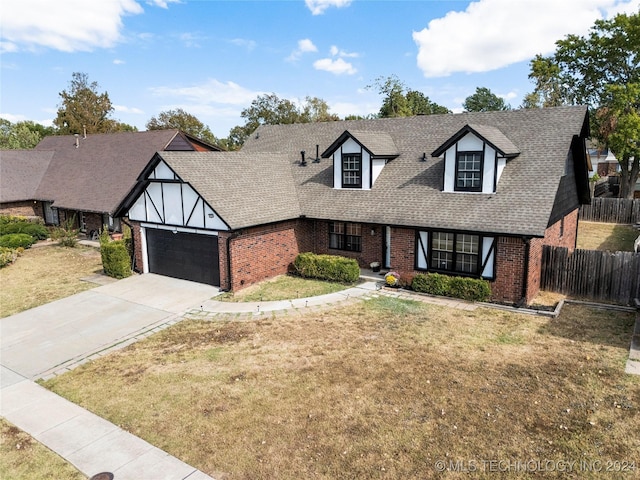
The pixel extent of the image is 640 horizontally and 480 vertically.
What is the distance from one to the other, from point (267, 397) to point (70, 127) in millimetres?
63217

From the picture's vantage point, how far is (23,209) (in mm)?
32719

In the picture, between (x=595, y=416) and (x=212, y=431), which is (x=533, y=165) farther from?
(x=212, y=431)

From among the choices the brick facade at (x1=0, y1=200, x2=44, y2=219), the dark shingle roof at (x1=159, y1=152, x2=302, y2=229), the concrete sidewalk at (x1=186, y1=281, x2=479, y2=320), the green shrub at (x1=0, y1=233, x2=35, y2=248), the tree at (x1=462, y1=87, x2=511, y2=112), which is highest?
the tree at (x1=462, y1=87, x2=511, y2=112)

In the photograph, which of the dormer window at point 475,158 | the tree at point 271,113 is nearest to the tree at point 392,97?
the tree at point 271,113

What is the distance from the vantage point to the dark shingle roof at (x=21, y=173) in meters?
32.1

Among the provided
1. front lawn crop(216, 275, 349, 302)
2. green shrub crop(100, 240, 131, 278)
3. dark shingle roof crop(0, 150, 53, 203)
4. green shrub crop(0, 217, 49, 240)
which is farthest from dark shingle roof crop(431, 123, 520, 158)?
dark shingle roof crop(0, 150, 53, 203)

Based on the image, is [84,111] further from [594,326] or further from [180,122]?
[594,326]

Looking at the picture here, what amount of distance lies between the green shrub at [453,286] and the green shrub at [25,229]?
81.0 feet

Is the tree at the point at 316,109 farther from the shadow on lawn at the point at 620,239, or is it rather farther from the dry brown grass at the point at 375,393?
the dry brown grass at the point at 375,393

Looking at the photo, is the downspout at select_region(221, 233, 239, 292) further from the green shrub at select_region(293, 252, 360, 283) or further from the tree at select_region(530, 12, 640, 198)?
the tree at select_region(530, 12, 640, 198)

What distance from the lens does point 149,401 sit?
9594 millimetres

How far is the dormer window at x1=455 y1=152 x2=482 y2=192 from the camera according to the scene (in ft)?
53.6

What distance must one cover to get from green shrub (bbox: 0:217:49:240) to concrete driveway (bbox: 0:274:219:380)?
13184 millimetres

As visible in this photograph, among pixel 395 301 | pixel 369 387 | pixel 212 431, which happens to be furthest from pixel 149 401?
pixel 395 301
